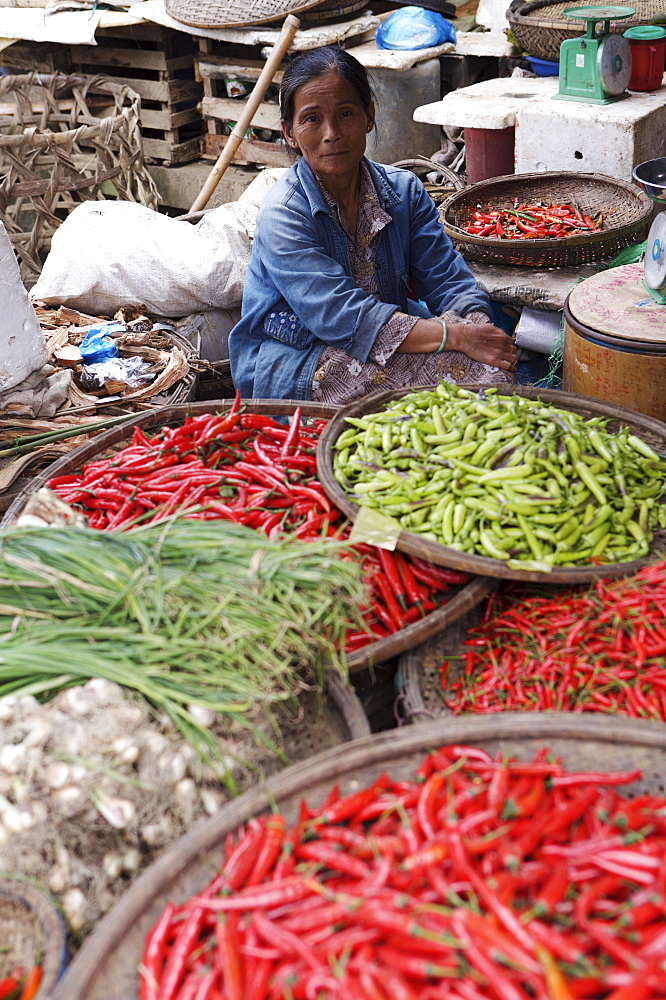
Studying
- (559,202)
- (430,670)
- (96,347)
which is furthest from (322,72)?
(430,670)

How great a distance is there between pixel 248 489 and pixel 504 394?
1067 mm

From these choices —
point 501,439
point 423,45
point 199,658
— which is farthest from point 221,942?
point 423,45

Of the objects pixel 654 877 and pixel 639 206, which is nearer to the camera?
pixel 654 877

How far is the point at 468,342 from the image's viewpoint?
3.77m

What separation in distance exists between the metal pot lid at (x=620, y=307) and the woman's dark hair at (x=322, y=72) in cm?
125

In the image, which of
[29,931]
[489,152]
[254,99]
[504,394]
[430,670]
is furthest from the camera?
[254,99]

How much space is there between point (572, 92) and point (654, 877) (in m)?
4.90

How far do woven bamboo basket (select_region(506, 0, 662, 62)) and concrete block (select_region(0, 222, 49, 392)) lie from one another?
12.3ft

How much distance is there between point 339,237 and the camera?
380 cm

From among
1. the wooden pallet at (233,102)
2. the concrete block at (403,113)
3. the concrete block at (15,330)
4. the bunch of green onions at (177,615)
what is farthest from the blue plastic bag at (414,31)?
the bunch of green onions at (177,615)

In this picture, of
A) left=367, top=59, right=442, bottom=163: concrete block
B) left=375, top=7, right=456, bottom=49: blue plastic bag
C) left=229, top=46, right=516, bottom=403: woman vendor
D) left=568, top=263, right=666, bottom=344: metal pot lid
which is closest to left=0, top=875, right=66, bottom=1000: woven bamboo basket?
left=229, top=46, right=516, bottom=403: woman vendor

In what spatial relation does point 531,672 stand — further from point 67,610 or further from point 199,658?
point 67,610

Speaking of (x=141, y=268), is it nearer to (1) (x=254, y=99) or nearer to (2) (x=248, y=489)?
(1) (x=254, y=99)

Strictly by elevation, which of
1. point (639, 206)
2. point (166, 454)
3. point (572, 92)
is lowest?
point (166, 454)
